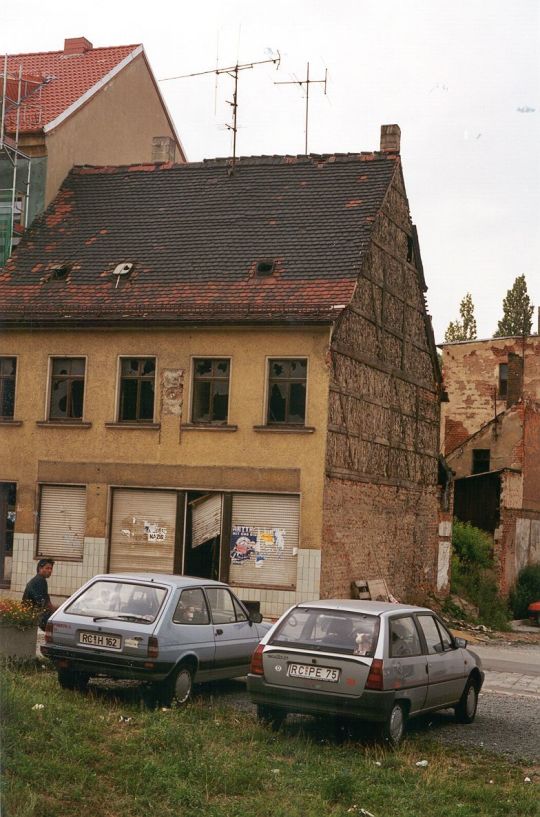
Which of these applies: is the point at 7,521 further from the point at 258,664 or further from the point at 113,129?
the point at 258,664

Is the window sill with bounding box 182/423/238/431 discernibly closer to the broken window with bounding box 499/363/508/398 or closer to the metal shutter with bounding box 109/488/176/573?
the metal shutter with bounding box 109/488/176/573

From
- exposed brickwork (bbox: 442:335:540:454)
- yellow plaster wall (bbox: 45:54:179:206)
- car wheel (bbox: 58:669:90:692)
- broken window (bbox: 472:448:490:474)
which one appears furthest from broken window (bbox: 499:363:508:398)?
car wheel (bbox: 58:669:90:692)

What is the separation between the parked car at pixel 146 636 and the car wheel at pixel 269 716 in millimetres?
1217

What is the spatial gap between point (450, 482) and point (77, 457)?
38.4 feet

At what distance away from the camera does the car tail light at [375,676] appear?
1125cm

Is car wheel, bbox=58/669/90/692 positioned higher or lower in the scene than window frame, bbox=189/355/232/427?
lower

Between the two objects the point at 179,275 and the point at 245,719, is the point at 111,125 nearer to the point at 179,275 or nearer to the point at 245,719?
the point at 179,275

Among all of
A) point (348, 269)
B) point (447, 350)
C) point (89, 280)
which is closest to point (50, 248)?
point (89, 280)

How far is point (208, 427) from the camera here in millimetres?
24500

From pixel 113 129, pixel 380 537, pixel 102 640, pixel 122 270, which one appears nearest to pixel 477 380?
pixel 113 129

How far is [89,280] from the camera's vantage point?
Result: 86.7 ft

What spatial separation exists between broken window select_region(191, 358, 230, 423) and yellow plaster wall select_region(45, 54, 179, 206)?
7.61m

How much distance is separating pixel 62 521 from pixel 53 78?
1419 centimetres

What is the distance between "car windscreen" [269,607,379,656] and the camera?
11643 millimetres
